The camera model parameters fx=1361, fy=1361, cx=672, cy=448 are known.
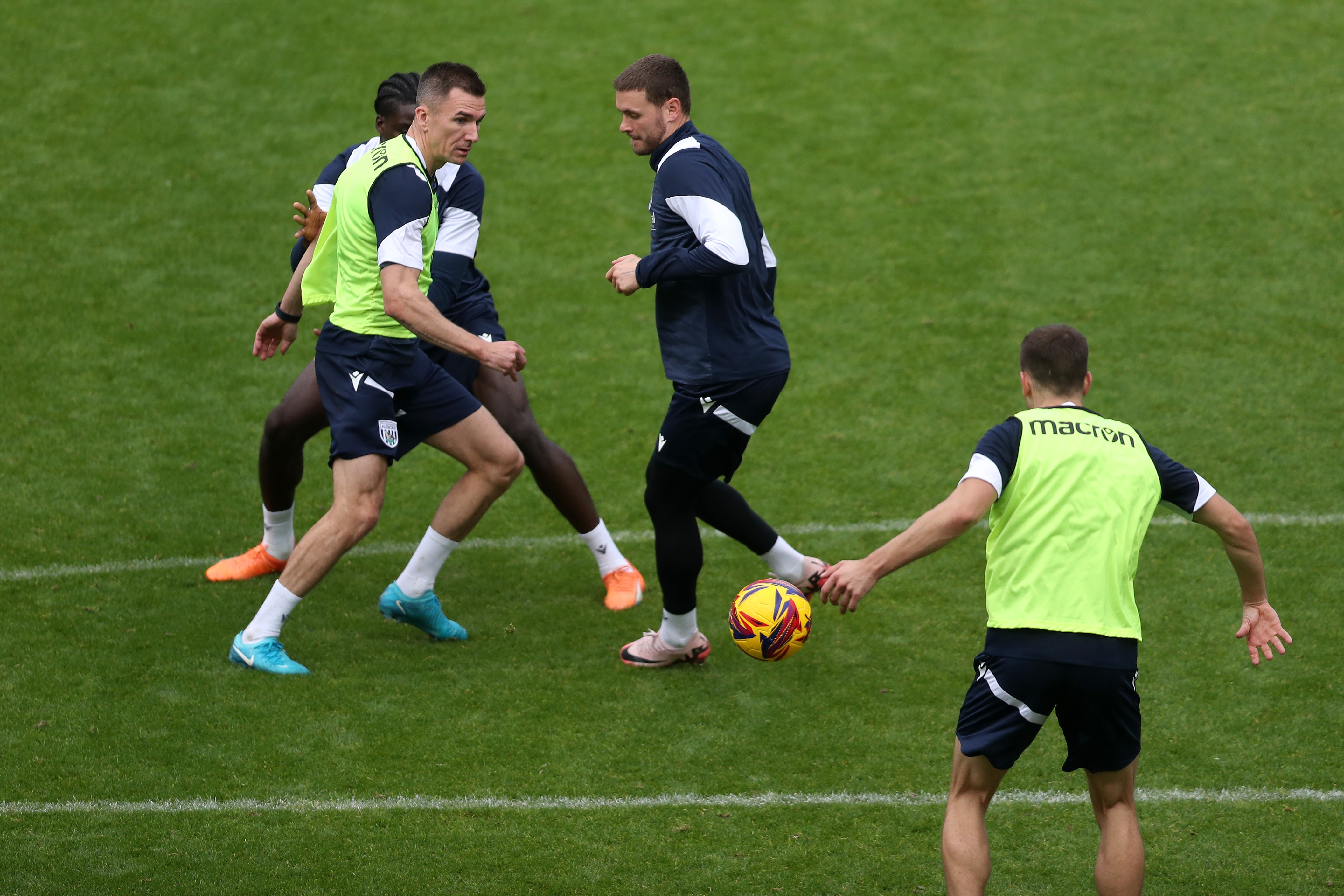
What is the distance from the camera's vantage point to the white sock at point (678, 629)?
5738 mm

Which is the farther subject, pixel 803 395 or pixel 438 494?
pixel 803 395

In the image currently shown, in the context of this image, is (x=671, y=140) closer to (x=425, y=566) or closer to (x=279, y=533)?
(x=425, y=566)

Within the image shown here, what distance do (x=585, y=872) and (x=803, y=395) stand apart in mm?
4746

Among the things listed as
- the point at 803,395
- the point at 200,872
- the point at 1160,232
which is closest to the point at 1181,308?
the point at 1160,232

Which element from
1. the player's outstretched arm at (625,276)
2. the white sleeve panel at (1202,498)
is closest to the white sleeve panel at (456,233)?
the player's outstretched arm at (625,276)

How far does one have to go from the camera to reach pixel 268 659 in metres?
5.71

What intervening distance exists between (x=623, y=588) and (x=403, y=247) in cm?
207

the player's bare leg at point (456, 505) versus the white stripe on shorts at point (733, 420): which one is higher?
the white stripe on shorts at point (733, 420)

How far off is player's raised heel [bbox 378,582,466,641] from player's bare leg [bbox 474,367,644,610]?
2.52ft

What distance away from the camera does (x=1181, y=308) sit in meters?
9.45

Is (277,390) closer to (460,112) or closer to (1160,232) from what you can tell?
(460,112)

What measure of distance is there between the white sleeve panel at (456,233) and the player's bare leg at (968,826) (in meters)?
3.42

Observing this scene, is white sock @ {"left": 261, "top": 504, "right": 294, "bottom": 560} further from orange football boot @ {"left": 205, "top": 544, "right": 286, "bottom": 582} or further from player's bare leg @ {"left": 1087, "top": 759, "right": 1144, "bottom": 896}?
player's bare leg @ {"left": 1087, "top": 759, "right": 1144, "bottom": 896}

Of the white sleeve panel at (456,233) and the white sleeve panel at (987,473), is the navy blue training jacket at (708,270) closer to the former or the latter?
A: the white sleeve panel at (456,233)
